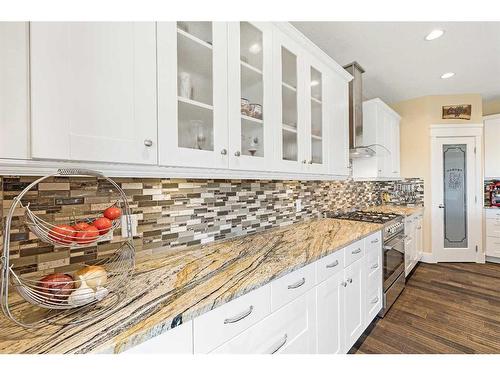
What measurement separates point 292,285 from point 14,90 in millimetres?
1285

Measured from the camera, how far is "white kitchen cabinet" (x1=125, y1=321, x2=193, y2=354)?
70 cm

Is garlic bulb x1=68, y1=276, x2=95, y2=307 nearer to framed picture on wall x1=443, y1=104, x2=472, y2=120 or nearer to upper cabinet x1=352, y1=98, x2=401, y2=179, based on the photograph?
upper cabinet x1=352, y1=98, x2=401, y2=179

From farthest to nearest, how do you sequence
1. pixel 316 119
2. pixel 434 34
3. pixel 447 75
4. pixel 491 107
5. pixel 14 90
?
pixel 491 107 < pixel 447 75 < pixel 434 34 < pixel 316 119 < pixel 14 90

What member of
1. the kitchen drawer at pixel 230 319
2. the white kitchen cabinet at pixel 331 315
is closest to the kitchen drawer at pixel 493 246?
the white kitchen cabinet at pixel 331 315

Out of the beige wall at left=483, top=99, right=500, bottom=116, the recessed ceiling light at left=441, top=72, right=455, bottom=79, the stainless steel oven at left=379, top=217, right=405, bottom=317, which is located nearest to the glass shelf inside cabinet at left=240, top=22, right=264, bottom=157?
the stainless steel oven at left=379, top=217, right=405, bottom=317

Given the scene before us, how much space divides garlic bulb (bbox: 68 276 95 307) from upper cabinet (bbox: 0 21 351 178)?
411 millimetres

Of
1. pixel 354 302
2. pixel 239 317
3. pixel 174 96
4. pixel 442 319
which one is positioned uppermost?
pixel 174 96

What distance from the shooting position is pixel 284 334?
3.76 ft

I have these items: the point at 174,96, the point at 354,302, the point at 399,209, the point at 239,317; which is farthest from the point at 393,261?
the point at 174,96

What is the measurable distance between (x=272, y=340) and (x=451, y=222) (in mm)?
4175

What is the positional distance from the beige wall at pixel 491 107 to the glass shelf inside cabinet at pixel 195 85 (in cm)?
517

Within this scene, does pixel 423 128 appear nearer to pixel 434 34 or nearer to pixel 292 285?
pixel 434 34

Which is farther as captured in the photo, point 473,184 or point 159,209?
point 473,184

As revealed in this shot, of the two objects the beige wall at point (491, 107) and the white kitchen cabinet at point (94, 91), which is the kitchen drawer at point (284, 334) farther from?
the beige wall at point (491, 107)
